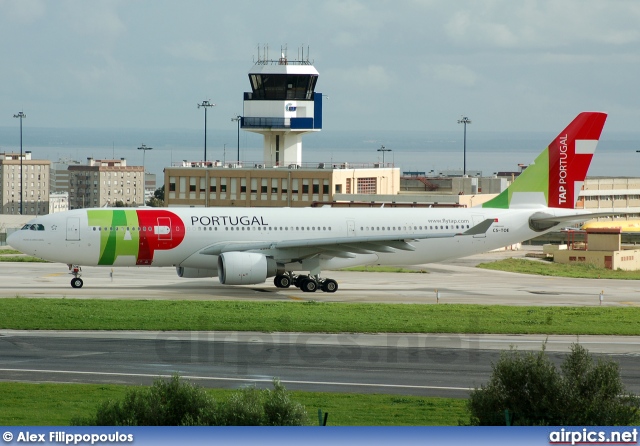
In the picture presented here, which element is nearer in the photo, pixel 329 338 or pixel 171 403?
pixel 171 403

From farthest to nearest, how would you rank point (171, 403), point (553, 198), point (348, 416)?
point (553, 198) → point (348, 416) → point (171, 403)

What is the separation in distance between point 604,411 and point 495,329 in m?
18.1

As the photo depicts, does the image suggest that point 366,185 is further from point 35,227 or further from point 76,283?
point 35,227

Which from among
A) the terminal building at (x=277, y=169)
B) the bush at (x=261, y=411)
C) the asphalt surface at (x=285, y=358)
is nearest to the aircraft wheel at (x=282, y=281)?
the asphalt surface at (x=285, y=358)

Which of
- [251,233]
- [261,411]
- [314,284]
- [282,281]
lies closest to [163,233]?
[251,233]

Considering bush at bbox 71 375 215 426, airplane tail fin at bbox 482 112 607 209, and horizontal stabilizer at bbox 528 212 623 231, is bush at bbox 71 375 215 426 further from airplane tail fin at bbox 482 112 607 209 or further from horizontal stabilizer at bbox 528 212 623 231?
airplane tail fin at bbox 482 112 607 209

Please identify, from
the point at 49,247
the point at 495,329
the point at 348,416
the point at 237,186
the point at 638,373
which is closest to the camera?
the point at 348,416

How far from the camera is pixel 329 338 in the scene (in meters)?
33.3

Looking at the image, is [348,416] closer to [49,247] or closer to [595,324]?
[595,324]

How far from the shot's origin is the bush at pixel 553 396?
56.5ft

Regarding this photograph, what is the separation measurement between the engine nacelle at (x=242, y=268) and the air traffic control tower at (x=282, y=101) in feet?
183

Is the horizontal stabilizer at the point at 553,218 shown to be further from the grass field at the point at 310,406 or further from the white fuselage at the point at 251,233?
the grass field at the point at 310,406

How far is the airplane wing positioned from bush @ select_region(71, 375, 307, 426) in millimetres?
28810

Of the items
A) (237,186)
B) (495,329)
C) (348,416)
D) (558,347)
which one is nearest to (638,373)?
(558,347)
